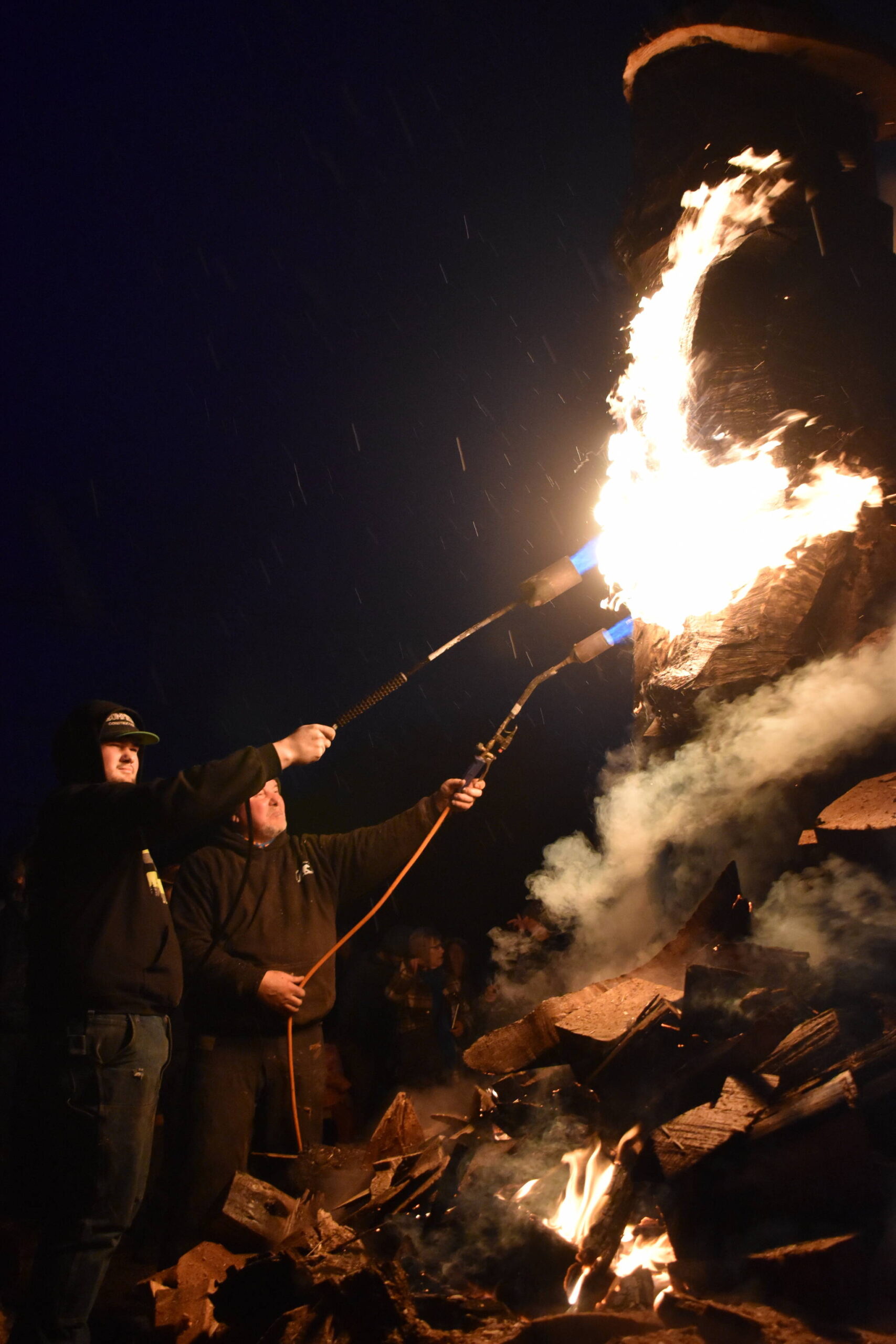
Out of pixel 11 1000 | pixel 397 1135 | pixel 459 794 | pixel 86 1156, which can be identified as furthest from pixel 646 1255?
pixel 11 1000

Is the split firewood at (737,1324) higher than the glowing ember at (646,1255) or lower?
lower

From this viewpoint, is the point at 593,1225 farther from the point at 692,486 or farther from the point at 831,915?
the point at 692,486

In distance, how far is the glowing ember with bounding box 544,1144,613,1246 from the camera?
2.68 metres

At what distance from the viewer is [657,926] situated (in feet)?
17.0

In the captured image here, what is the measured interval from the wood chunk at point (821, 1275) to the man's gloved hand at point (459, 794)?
2358 millimetres

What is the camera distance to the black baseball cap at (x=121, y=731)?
3.10m

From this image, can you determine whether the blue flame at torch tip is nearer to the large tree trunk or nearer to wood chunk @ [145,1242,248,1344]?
the large tree trunk

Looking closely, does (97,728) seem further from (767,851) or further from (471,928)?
(471,928)

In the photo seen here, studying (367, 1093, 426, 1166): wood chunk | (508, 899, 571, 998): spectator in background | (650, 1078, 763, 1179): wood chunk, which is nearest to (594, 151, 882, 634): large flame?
(508, 899, 571, 998): spectator in background

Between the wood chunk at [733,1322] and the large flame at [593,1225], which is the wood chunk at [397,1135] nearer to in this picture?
the large flame at [593,1225]

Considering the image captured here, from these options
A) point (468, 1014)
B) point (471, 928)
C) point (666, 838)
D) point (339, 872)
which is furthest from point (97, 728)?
point (471, 928)

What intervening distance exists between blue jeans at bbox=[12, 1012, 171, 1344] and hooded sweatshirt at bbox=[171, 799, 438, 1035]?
1.14 metres

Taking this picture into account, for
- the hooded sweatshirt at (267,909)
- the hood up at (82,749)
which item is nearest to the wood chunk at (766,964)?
the hooded sweatshirt at (267,909)

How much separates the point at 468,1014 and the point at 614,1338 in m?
4.83
